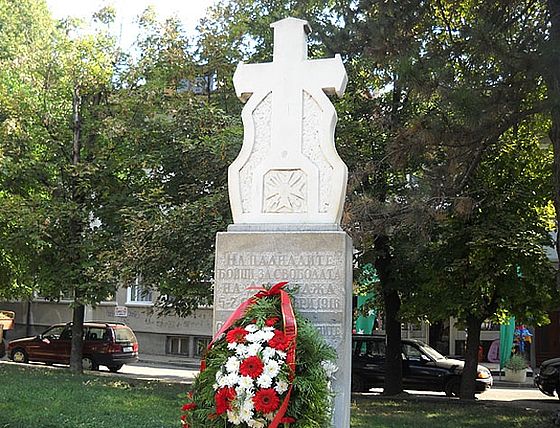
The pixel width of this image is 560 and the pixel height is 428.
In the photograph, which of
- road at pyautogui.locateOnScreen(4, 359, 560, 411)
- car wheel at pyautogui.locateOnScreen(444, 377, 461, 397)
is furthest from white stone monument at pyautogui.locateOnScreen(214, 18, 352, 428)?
car wheel at pyautogui.locateOnScreen(444, 377, 461, 397)

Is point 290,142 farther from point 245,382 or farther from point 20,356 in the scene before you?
point 20,356

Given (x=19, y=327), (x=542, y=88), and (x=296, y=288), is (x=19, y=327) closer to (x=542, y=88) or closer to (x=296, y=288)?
(x=542, y=88)

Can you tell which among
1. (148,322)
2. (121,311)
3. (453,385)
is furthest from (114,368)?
(453,385)

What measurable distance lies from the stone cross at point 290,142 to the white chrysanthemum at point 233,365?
5.13ft

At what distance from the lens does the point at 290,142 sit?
21.7 feet

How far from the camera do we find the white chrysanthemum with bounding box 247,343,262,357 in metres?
5.30

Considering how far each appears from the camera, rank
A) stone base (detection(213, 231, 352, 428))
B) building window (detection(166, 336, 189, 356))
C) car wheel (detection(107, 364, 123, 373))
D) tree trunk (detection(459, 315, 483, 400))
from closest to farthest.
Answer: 1. stone base (detection(213, 231, 352, 428))
2. tree trunk (detection(459, 315, 483, 400))
3. car wheel (detection(107, 364, 123, 373))
4. building window (detection(166, 336, 189, 356))

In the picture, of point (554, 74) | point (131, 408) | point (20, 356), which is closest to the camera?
point (554, 74)

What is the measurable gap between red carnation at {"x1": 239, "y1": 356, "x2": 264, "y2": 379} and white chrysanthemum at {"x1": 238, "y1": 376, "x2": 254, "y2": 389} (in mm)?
28

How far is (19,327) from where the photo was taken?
36375 millimetres

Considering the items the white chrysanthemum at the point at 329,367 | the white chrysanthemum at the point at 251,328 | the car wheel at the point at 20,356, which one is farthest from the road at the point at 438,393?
the white chrysanthemum at the point at 251,328

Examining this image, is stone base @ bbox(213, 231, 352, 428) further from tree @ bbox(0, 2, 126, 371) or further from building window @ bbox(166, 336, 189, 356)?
building window @ bbox(166, 336, 189, 356)

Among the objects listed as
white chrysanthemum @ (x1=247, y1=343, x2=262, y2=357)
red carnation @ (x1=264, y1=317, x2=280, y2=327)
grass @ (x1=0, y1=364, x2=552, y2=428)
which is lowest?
grass @ (x1=0, y1=364, x2=552, y2=428)

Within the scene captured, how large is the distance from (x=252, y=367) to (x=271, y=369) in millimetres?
132
